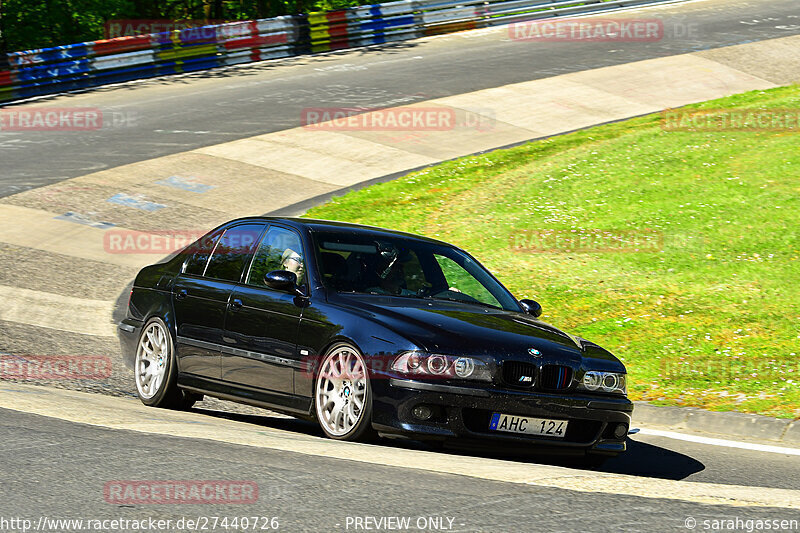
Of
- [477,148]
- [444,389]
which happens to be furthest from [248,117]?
[444,389]

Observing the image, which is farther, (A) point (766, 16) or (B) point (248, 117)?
(A) point (766, 16)

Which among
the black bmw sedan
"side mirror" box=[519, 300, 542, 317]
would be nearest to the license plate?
the black bmw sedan

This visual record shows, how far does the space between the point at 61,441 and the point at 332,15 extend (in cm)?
2389

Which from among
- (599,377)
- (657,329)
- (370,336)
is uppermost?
(370,336)

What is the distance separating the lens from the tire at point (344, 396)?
6.52 metres

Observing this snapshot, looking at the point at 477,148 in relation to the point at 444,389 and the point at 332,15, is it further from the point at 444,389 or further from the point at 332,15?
the point at 444,389

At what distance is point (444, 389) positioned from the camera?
633 cm

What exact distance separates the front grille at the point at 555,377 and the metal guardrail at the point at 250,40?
62.1 ft

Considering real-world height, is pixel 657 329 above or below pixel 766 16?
below
